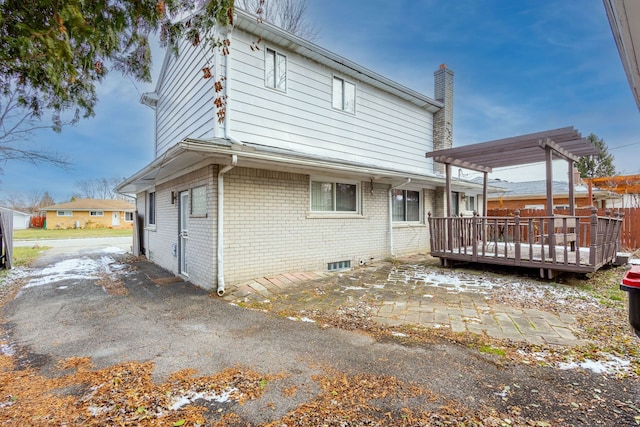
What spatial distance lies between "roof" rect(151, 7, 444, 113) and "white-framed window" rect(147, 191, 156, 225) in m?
3.21

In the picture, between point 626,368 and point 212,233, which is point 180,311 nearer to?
point 212,233

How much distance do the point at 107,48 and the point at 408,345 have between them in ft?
15.0

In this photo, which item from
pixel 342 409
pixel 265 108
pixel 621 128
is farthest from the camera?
pixel 621 128

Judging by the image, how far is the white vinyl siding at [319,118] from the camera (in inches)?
251

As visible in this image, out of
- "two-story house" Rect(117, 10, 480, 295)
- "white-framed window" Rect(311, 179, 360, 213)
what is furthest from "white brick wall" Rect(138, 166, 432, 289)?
"white-framed window" Rect(311, 179, 360, 213)

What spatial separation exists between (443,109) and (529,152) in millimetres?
4252

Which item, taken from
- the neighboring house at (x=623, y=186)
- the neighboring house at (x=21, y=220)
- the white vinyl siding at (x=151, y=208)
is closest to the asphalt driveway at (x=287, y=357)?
the white vinyl siding at (x=151, y=208)

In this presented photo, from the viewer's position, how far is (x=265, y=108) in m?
6.71

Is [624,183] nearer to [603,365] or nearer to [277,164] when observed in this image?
[603,365]

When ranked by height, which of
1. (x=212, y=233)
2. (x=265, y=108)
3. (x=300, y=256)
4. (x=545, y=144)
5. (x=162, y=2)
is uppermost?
(x=265, y=108)

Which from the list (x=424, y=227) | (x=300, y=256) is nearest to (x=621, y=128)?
(x=424, y=227)

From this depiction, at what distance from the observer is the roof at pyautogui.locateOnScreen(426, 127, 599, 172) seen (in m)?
6.13

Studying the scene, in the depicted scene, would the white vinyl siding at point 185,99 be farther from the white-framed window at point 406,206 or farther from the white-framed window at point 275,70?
the white-framed window at point 406,206

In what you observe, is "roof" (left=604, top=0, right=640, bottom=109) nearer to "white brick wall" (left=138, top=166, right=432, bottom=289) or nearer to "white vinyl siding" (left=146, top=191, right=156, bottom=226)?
"white brick wall" (left=138, top=166, right=432, bottom=289)
